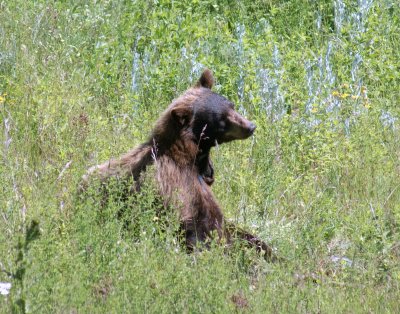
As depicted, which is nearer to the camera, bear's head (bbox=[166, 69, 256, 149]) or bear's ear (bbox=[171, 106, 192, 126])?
bear's ear (bbox=[171, 106, 192, 126])

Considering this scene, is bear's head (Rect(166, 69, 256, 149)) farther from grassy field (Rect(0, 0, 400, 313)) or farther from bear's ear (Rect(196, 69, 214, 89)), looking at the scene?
grassy field (Rect(0, 0, 400, 313))

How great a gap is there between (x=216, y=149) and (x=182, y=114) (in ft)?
2.20

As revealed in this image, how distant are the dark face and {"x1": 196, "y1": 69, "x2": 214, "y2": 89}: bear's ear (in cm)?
18

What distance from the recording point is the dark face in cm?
804

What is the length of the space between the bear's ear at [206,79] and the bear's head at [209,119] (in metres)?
0.12

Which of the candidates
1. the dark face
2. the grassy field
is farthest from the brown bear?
the grassy field

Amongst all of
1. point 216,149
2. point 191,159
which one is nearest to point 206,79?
point 216,149

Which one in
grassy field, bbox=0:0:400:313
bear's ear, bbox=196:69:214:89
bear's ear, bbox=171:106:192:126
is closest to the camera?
grassy field, bbox=0:0:400:313

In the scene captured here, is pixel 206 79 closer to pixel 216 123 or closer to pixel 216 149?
pixel 216 123

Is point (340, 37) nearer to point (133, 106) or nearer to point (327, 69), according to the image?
point (327, 69)

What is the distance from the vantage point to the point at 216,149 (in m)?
8.44

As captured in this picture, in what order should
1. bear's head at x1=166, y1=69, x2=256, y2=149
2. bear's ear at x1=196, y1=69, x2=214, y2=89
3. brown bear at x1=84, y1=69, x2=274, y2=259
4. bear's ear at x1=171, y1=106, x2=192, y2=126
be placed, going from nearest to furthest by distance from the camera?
1. brown bear at x1=84, y1=69, x2=274, y2=259
2. bear's ear at x1=171, y1=106, x2=192, y2=126
3. bear's head at x1=166, y1=69, x2=256, y2=149
4. bear's ear at x1=196, y1=69, x2=214, y2=89

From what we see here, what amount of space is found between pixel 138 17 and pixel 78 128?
2407 mm

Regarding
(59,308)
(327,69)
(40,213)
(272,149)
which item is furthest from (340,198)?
(59,308)
